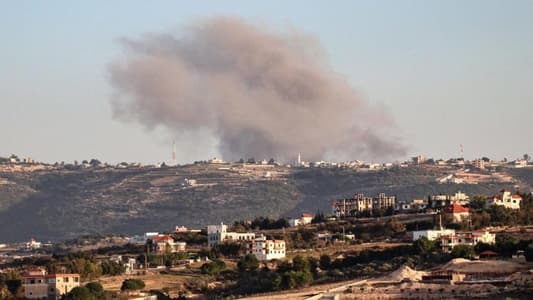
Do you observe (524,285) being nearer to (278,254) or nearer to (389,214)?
(278,254)

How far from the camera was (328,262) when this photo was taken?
10656cm

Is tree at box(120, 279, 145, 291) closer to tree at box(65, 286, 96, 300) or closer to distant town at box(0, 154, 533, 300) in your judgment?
distant town at box(0, 154, 533, 300)

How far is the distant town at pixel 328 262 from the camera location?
295 feet

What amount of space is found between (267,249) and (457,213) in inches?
678

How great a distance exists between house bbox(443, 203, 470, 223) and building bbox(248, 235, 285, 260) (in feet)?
43.6

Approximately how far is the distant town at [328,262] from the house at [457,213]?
0.14 meters

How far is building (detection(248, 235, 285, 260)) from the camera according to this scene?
117 m

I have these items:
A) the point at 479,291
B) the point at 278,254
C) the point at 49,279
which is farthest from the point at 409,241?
the point at 479,291

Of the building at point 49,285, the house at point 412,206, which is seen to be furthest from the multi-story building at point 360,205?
the building at point 49,285

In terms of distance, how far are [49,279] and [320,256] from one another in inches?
653

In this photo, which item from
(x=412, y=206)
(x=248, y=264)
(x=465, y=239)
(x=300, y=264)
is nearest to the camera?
(x=300, y=264)

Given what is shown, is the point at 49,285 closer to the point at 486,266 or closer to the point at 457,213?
the point at 486,266

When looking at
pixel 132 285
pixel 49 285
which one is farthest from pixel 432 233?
pixel 49 285

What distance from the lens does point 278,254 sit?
11762 cm
